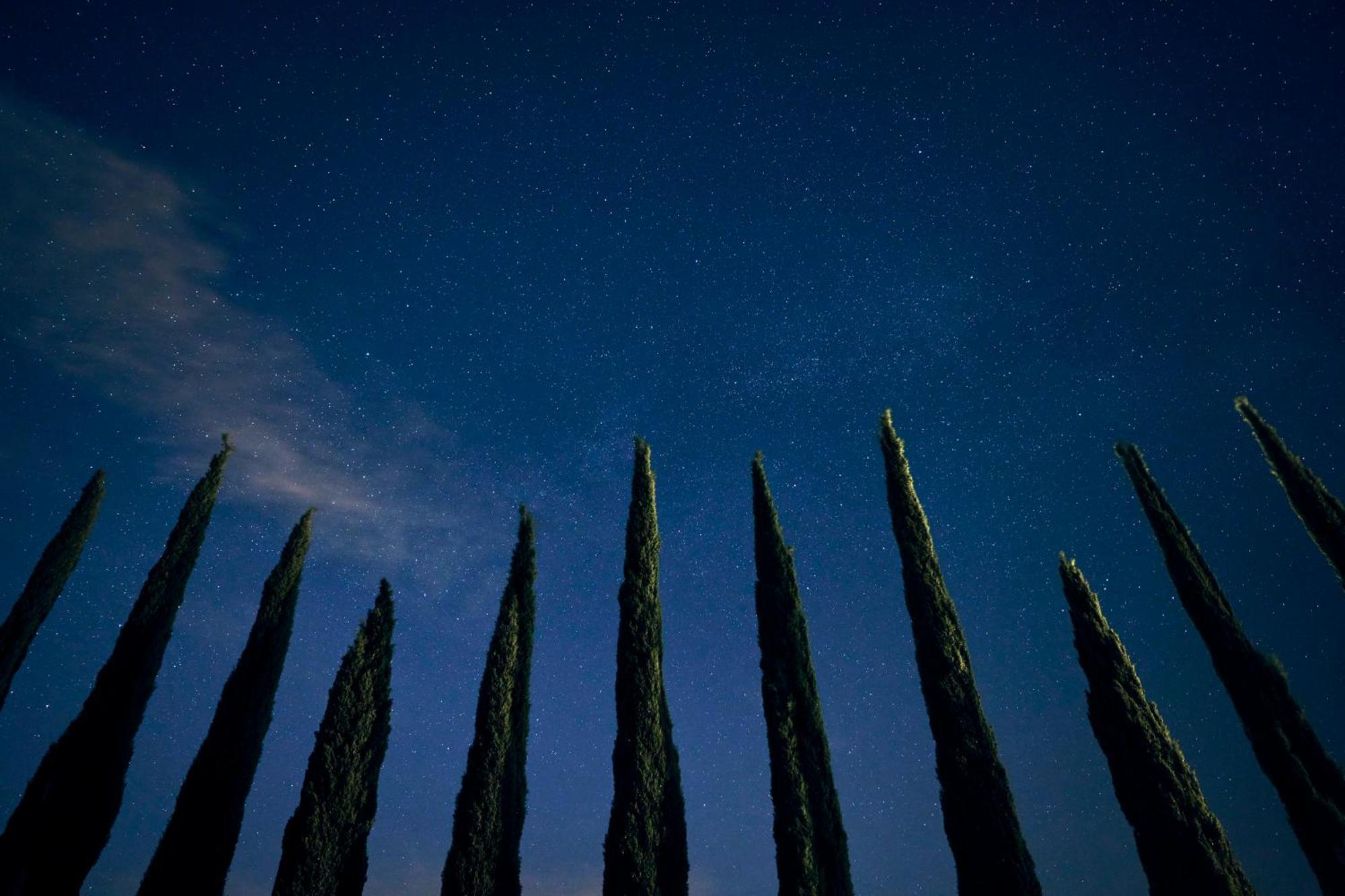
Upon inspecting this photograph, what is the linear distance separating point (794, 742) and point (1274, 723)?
35.3 feet

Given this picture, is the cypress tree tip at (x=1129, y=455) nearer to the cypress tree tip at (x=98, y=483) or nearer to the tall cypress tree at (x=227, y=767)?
the tall cypress tree at (x=227, y=767)

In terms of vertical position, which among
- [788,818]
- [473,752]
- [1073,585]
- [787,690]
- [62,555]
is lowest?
[788,818]

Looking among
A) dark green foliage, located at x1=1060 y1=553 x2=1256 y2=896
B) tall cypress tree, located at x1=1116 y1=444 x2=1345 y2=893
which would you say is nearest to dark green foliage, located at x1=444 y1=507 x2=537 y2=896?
dark green foliage, located at x1=1060 y1=553 x2=1256 y2=896

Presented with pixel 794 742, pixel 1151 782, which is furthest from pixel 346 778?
pixel 1151 782

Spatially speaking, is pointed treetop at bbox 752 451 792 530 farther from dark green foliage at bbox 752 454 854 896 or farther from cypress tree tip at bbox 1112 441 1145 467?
cypress tree tip at bbox 1112 441 1145 467

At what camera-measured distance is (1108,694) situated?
41.3 feet

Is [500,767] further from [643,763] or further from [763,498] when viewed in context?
[763,498]

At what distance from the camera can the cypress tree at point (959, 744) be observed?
420 inches

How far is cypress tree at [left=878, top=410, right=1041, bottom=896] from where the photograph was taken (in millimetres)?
10680

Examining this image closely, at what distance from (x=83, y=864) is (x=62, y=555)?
1045cm

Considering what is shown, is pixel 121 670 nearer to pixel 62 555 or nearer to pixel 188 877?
pixel 188 877

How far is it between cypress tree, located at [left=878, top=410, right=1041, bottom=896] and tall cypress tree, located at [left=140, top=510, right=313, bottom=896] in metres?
15.2

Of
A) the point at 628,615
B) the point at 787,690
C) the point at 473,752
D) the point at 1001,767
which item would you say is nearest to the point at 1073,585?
the point at 1001,767

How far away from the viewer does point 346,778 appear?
12.8 metres
